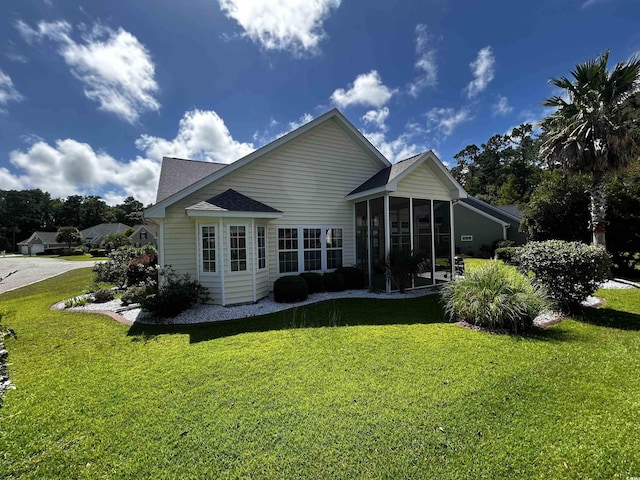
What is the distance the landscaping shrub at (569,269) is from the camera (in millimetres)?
6789

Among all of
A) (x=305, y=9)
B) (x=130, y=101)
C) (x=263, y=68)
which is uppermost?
(x=305, y=9)

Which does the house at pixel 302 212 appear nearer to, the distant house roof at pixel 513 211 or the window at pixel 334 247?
the window at pixel 334 247

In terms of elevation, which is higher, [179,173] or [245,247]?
[179,173]

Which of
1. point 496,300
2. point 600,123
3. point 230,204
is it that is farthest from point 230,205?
point 600,123

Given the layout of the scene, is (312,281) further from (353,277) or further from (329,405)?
(329,405)

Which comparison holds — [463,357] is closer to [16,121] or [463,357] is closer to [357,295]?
[357,295]

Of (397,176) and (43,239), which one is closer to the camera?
(397,176)

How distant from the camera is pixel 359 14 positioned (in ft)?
35.6

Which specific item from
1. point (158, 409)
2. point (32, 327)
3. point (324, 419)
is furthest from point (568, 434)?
point (32, 327)

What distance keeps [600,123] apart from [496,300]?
39.4 feet

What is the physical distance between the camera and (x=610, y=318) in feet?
22.4

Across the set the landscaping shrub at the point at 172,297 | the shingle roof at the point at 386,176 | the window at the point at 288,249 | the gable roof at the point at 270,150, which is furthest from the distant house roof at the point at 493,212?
the landscaping shrub at the point at 172,297

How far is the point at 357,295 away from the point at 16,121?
636 inches

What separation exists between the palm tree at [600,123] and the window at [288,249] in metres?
13.6
